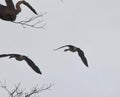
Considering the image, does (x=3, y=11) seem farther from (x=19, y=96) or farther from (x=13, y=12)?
(x=19, y=96)

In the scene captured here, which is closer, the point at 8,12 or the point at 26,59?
the point at 8,12

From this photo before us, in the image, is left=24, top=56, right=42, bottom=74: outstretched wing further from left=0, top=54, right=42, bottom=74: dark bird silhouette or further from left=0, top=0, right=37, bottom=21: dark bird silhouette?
left=0, top=0, right=37, bottom=21: dark bird silhouette

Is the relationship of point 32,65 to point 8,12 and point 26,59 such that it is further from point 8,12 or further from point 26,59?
point 8,12

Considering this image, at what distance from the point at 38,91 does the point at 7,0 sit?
21328 mm

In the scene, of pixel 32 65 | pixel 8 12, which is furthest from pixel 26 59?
pixel 8 12

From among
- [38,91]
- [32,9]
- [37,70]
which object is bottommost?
[38,91]

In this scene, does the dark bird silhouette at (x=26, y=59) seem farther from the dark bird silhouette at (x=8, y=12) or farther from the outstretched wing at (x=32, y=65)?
the dark bird silhouette at (x=8, y=12)

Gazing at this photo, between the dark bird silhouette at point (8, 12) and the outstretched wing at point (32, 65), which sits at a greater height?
the dark bird silhouette at point (8, 12)

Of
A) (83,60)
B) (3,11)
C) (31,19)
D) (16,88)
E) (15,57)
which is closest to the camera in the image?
(3,11)

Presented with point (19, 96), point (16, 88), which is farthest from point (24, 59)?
point (19, 96)

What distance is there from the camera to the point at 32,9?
2.33 metres

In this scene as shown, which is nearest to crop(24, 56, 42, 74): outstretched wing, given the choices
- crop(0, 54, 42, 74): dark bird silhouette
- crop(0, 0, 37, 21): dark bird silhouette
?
crop(0, 54, 42, 74): dark bird silhouette

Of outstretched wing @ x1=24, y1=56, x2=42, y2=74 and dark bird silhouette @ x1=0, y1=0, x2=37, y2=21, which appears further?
outstretched wing @ x1=24, y1=56, x2=42, y2=74

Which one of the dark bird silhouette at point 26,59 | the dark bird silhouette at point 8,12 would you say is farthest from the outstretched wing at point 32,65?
the dark bird silhouette at point 8,12
